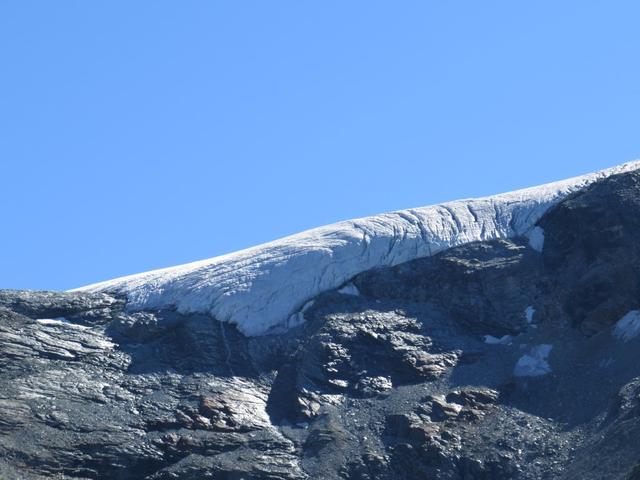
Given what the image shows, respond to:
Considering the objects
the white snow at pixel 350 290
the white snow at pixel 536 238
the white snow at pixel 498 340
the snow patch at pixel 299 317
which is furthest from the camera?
the white snow at pixel 536 238

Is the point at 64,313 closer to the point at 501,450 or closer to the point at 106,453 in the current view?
the point at 106,453

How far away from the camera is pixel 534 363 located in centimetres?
4494

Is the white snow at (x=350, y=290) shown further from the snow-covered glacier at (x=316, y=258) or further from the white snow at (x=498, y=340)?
the white snow at (x=498, y=340)

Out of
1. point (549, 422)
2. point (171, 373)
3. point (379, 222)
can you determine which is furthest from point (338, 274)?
point (549, 422)

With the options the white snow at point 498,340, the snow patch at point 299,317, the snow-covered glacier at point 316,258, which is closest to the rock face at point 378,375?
the white snow at point 498,340

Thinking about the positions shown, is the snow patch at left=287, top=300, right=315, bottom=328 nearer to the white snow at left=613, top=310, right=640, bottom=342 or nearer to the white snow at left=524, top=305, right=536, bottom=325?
Answer: the white snow at left=524, top=305, right=536, bottom=325

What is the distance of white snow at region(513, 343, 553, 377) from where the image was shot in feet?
146

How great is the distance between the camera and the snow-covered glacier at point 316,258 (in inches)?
1898

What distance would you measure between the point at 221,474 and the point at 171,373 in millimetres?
5032

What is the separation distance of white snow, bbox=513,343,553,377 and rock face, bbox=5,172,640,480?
1.7 inches

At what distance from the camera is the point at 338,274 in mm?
48969

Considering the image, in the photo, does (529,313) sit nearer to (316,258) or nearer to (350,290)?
(350,290)

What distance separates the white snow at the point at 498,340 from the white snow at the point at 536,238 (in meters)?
3.72

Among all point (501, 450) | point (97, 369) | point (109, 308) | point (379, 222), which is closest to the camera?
point (501, 450)
